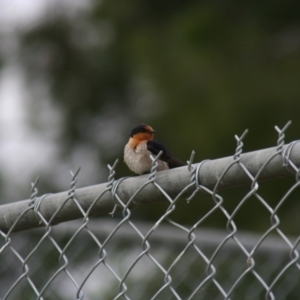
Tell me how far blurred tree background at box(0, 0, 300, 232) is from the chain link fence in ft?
11.2

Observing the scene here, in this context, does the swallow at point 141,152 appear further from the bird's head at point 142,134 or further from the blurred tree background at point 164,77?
the blurred tree background at point 164,77

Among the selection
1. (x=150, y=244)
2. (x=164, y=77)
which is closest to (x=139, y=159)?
(x=150, y=244)

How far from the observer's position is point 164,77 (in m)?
9.86

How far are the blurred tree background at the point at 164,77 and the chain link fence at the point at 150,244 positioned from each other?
342 cm

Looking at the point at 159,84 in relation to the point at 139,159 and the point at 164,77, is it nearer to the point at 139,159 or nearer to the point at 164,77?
the point at 164,77

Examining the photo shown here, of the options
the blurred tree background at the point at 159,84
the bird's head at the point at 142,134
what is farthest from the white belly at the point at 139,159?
the blurred tree background at the point at 159,84

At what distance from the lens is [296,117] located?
8.97 m

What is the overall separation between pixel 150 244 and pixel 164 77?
5289mm

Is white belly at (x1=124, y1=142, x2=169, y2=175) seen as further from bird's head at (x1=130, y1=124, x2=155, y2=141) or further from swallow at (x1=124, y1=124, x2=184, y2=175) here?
bird's head at (x1=130, y1=124, x2=155, y2=141)

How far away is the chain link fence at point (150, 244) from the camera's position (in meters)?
2.10

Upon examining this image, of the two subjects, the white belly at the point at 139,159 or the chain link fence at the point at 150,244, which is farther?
the white belly at the point at 139,159

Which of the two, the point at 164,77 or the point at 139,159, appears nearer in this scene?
the point at 139,159

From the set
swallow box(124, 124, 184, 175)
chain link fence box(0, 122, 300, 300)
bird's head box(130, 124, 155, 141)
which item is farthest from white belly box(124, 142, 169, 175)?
chain link fence box(0, 122, 300, 300)

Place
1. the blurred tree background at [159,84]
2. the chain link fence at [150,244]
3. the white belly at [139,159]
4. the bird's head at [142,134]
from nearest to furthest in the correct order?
1. the chain link fence at [150,244]
2. the white belly at [139,159]
3. the bird's head at [142,134]
4. the blurred tree background at [159,84]
